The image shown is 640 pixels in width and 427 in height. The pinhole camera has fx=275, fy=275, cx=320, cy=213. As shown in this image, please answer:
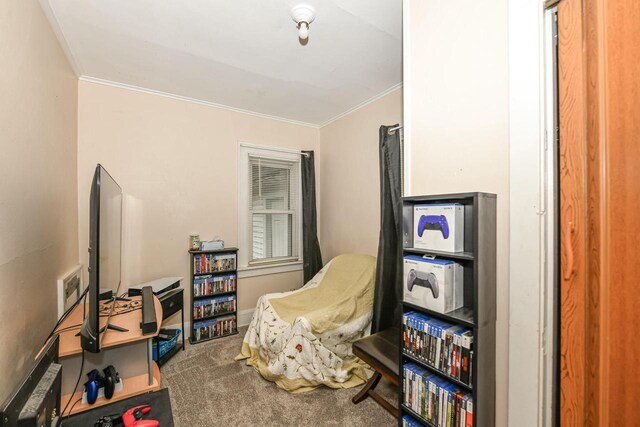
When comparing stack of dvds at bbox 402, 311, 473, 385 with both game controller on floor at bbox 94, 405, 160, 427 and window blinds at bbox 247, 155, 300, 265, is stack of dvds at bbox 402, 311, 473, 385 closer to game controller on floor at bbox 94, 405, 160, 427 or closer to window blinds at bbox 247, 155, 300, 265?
game controller on floor at bbox 94, 405, 160, 427

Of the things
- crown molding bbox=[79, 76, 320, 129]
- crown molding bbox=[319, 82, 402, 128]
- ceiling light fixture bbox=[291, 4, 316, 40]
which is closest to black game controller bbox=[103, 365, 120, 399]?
ceiling light fixture bbox=[291, 4, 316, 40]

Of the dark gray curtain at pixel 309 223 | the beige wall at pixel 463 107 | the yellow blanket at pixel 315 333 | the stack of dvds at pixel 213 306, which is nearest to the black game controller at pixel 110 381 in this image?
the yellow blanket at pixel 315 333

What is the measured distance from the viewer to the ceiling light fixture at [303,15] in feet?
5.42

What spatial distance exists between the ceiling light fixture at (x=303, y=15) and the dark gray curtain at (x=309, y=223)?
6.45 ft

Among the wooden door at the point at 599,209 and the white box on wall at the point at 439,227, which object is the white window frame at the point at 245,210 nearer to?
the white box on wall at the point at 439,227

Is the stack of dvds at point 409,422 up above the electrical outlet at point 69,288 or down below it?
below

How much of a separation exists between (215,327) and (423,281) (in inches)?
99.9

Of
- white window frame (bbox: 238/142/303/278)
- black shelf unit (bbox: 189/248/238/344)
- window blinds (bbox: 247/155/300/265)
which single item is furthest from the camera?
window blinds (bbox: 247/155/300/265)

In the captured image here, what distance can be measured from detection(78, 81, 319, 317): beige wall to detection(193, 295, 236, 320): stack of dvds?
0.88 ft

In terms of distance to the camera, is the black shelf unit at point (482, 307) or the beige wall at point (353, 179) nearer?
the black shelf unit at point (482, 307)

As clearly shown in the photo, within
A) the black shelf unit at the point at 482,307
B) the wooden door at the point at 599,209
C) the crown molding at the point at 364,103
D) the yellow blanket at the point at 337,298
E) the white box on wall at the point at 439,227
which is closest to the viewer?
the wooden door at the point at 599,209

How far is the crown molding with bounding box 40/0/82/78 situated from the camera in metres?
1.64

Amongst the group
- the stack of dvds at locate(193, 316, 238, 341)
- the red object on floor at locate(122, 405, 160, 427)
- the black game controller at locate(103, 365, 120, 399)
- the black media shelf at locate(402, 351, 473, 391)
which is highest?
the black media shelf at locate(402, 351, 473, 391)

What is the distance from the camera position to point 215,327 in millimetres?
2961
